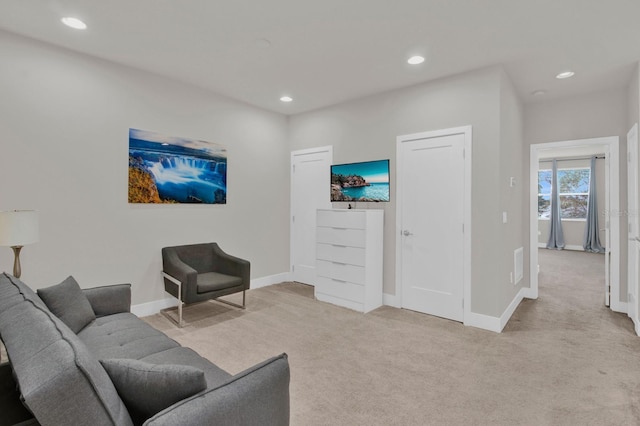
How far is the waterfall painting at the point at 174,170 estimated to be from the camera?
374 cm

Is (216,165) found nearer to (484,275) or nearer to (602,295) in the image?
(484,275)

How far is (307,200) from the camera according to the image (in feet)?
17.4

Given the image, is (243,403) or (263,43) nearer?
(243,403)

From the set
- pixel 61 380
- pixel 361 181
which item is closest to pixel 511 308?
pixel 361 181

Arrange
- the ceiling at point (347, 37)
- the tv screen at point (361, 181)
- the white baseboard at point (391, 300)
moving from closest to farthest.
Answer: the ceiling at point (347, 37), the white baseboard at point (391, 300), the tv screen at point (361, 181)

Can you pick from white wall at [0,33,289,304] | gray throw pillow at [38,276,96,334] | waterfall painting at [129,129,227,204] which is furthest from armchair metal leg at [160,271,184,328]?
gray throw pillow at [38,276,96,334]

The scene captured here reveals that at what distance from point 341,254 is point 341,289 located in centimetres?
45

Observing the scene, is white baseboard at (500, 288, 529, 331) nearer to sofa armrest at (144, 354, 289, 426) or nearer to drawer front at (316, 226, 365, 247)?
drawer front at (316, 226, 365, 247)

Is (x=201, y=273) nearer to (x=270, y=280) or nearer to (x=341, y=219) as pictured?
(x=270, y=280)

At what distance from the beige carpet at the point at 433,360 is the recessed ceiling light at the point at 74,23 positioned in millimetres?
2882

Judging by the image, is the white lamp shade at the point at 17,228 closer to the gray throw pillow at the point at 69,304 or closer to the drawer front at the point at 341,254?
the gray throw pillow at the point at 69,304

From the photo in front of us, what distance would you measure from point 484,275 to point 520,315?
3.05 feet

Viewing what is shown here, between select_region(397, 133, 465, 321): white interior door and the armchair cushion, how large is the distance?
2.05 metres

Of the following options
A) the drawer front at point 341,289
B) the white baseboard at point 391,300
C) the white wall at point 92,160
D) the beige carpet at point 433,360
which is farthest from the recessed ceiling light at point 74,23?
the white baseboard at point 391,300
